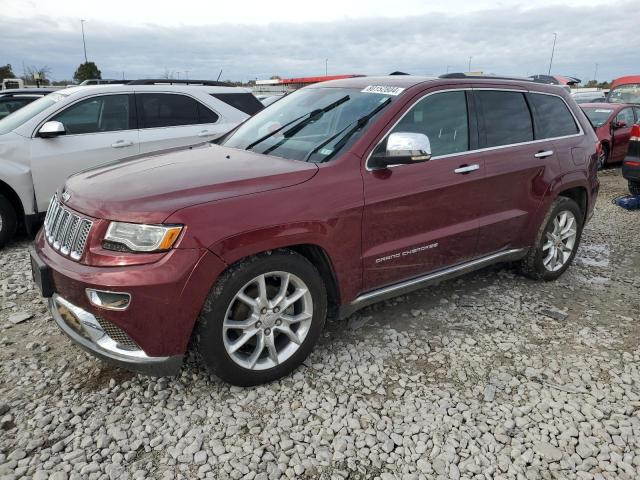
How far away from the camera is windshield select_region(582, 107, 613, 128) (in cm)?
1094

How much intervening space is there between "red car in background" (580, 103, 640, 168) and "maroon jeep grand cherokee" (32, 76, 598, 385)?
25.6ft

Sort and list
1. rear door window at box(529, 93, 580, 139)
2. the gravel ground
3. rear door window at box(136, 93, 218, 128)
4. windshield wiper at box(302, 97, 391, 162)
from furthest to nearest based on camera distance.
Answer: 1. rear door window at box(136, 93, 218, 128)
2. rear door window at box(529, 93, 580, 139)
3. windshield wiper at box(302, 97, 391, 162)
4. the gravel ground

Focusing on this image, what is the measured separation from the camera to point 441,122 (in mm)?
3562

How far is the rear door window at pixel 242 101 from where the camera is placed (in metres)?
6.60

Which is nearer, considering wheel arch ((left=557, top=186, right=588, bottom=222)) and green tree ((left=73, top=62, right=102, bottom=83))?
Result: wheel arch ((left=557, top=186, right=588, bottom=222))

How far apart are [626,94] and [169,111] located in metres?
13.9

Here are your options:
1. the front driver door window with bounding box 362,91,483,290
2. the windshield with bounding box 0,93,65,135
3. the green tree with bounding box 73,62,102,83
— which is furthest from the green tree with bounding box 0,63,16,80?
the front driver door window with bounding box 362,91,483,290

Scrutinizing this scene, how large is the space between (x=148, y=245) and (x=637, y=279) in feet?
15.1

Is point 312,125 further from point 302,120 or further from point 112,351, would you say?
point 112,351

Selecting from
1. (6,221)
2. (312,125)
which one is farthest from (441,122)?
(6,221)

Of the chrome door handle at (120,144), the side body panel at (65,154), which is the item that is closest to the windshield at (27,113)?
the side body panel at (65,154)

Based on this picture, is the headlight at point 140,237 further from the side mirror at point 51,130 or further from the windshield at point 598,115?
the windshield at point 598,115

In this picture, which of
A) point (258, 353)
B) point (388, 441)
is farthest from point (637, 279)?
point (258, 353)

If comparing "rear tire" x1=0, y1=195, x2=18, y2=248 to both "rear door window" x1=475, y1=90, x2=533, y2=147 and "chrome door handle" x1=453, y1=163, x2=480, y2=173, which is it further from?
"rear door window" x1=475, y1=90, x2=533, y2=147
